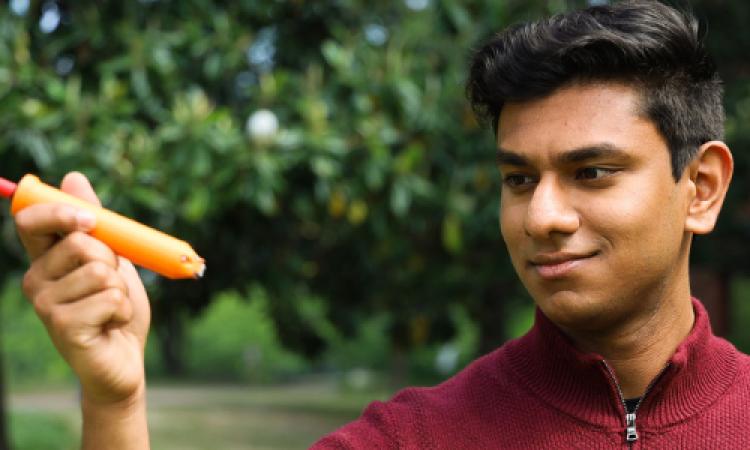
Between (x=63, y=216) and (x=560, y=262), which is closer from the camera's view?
(x=63, y=216)

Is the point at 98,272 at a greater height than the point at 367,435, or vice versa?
the point at 98,272

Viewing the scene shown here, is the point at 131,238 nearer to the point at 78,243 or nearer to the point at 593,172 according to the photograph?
the point at 78,243

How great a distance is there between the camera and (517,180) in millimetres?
2068

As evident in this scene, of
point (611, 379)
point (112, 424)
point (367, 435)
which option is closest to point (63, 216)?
point (112, 424)

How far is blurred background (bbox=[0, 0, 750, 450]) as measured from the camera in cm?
548

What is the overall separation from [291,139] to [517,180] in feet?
11.9

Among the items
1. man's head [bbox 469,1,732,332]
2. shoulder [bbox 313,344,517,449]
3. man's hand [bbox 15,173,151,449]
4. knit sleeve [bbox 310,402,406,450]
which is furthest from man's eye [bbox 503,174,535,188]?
man's hand [bbox 15,173,151,449]

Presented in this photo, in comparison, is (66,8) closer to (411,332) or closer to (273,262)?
(273,262)

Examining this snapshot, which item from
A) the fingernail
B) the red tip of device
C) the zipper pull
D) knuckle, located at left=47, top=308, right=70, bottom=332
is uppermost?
the red tip of device

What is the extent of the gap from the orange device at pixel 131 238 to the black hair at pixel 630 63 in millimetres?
787

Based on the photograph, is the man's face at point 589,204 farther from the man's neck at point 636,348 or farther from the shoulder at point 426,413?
the shoulder at point 426,413

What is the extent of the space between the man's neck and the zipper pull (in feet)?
0.22

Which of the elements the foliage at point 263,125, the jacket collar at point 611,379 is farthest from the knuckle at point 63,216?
the foliage at point 263,125

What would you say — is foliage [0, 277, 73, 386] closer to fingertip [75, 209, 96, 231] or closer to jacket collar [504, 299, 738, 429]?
jacket collar [504, 299, 738, 429]
